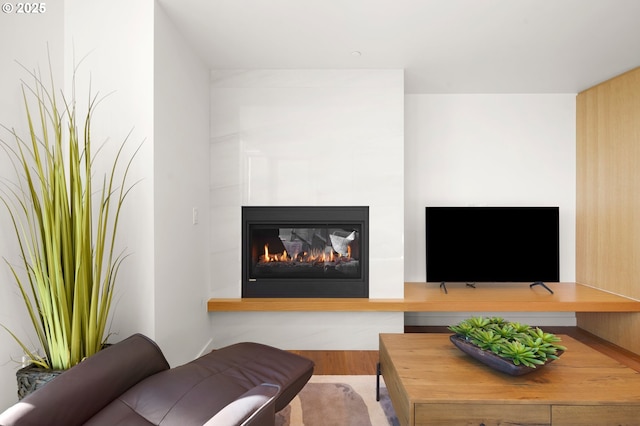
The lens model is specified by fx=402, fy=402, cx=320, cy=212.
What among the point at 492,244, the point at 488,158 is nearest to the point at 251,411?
the point at 492,244

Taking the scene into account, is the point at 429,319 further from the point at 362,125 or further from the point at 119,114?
the point at 119,114

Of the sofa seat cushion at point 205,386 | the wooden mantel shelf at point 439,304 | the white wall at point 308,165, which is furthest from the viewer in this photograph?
the white wall at point 308,165

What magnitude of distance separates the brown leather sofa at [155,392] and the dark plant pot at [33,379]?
26cm

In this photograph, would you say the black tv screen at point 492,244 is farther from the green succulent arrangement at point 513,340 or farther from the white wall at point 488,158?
the green succulent arrangement at point 513,340

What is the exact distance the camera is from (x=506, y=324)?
2.24 metres

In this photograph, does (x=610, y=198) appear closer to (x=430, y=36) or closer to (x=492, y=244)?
(x=492, y=244)

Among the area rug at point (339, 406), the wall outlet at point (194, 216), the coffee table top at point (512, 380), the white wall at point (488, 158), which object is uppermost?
the white wall at point (488, 158)

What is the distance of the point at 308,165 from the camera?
368cm

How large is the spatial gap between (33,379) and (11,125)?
49.4 inches

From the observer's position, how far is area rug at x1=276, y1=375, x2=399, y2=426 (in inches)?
91.8

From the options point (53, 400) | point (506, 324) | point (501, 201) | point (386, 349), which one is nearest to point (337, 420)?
point (386, 349)

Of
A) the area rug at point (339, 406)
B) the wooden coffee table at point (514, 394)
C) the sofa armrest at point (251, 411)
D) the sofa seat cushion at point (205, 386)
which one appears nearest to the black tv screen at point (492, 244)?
the area rug at point (339, 406)

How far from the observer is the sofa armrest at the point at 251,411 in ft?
4.47

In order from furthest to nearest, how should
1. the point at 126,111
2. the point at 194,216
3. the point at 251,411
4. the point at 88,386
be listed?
1. the point at 194,216
2. the point at 126,111
3. the point at 88,386
4. the point at 251,411
